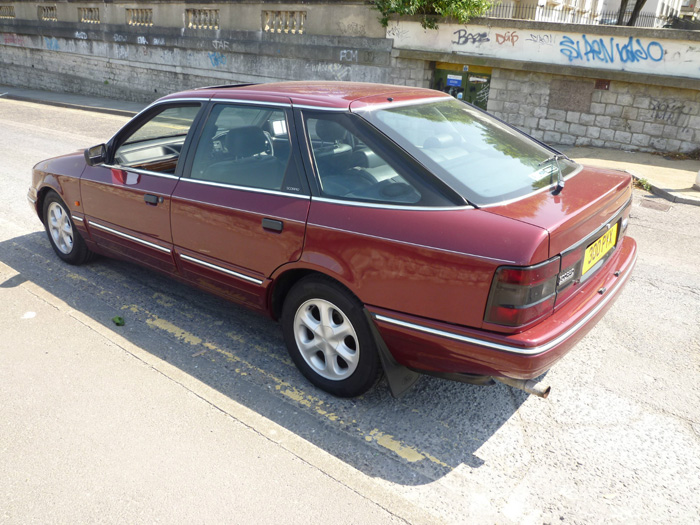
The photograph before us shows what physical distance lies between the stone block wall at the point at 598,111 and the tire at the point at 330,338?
10666 mm

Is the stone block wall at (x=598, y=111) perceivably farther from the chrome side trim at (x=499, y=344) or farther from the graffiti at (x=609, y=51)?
the chrome side trim at (x=499, y=344)

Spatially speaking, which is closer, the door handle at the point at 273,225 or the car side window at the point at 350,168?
the car side window at the point at 350,168

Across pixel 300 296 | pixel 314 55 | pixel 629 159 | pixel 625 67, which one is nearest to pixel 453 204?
pixel 300 296

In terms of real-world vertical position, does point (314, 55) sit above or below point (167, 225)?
above

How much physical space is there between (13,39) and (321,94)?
27.3 metres

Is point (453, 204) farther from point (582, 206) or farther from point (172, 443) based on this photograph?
point (172, 443)

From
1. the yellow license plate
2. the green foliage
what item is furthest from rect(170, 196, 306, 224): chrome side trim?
the green foliage

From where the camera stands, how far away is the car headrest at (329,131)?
11.0ft

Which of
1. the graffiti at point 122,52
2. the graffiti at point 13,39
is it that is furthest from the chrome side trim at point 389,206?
the graffiti at point 13,39

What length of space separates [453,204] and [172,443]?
1.95 metres

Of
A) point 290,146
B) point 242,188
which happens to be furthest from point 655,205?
point 242,188

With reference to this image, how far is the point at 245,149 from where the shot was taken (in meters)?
3.90

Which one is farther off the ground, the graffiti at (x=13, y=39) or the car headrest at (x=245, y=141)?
the graffiti at (x=13, y=39)

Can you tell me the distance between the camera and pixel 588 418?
3336 mm
